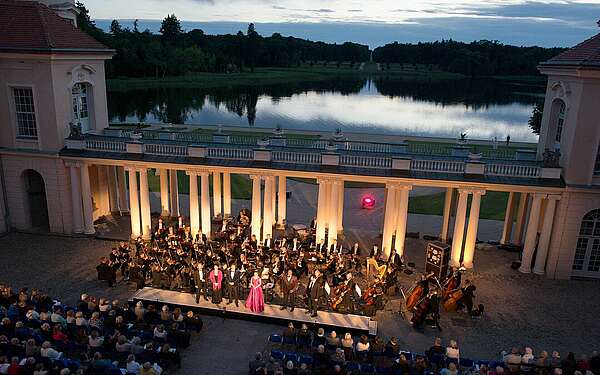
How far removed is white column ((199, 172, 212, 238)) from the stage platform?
21.7ft

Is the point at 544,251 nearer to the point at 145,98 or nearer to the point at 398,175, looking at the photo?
the point at 398,175

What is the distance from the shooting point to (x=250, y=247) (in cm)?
2456

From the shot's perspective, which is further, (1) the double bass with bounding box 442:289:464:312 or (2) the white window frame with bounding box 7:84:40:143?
(2) the white window frame with bounding box 7:84:40:143

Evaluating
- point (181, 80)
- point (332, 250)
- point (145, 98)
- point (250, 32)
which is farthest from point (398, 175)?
point (250, 32)

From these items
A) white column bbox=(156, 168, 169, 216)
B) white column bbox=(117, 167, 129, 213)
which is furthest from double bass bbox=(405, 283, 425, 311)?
white column bbox=(117, 167, 129, 213)

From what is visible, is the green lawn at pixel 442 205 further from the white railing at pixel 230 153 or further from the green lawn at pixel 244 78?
the green lawn at pixel 244 78

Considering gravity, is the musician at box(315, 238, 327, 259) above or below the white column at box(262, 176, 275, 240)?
below

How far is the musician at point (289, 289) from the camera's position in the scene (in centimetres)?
2009

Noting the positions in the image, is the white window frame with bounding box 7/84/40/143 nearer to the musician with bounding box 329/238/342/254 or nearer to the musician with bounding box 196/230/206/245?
the musician with bounding box 196/230/206/245

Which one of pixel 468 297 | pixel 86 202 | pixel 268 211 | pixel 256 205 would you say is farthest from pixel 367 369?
pixel 86 202

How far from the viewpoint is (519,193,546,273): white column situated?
23.8 m

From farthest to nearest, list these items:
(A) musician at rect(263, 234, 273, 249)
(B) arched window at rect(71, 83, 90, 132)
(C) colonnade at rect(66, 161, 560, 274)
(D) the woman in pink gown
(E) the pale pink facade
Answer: (B) arched window at rect(71, 83, 90, 132), (A) musician at rect(263, 234, 273, 249), (C) colonnade at rect(66, 161, 560, 274), (E) the pale pink facade, (D) the woman in pink gown

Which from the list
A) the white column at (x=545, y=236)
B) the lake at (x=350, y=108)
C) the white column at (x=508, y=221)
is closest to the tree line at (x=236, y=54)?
the lake at (x=350, y=108)

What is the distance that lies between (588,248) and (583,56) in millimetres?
9044
